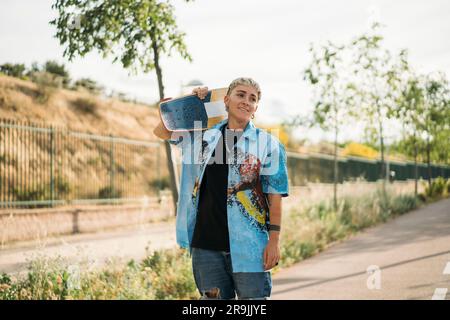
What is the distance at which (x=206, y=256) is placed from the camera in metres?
3.37

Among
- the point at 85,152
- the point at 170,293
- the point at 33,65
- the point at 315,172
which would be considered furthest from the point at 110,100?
the point at 170,293

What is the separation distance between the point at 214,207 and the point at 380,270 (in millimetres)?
5152

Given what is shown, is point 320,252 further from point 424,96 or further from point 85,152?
point 85,152

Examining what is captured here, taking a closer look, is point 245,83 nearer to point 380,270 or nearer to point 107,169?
point 380,270

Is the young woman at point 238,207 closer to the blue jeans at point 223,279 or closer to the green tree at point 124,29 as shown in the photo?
the blue jeans at point 223,279

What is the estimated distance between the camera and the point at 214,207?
3416 millimetres

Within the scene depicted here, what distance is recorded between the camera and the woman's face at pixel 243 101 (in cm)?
346

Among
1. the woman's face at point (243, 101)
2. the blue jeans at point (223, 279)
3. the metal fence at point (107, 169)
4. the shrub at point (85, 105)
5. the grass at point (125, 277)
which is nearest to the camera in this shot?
the blue jeans at point (223, 279)

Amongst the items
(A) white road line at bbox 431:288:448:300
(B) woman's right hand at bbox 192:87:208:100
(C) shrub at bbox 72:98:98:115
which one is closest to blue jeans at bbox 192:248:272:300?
(B) woman's right hand at bbox 192:87:208:100

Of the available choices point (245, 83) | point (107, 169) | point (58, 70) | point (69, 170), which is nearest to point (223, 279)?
point (245, 83)

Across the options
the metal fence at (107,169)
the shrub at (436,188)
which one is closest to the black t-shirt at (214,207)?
the metal fence at (107,169)

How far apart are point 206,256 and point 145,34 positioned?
5.25m

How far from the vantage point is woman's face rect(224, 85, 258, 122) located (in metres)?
3.46

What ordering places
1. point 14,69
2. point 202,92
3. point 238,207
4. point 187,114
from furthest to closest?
point 14,69, point 187,114, point 202,92, point 238,207
